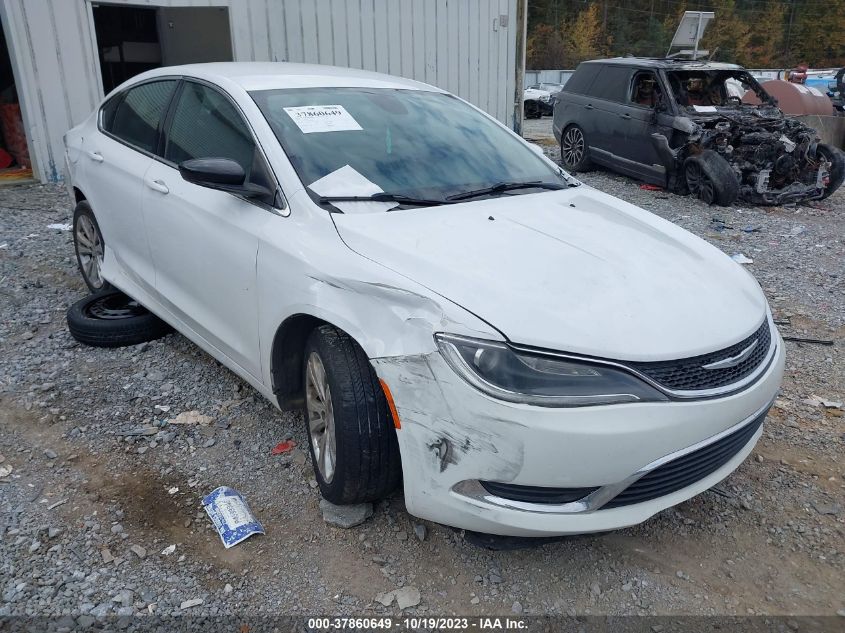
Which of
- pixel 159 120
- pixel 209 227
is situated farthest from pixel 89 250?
pixel 209 227

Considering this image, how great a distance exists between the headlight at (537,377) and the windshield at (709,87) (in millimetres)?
8315

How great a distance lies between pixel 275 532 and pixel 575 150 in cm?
955

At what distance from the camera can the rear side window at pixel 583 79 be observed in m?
10.9

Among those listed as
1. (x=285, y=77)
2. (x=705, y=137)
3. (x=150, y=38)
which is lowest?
(x=705, y=137)

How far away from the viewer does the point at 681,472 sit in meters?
2.36

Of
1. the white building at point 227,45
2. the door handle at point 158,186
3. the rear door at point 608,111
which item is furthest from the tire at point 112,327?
the rear door at point 608,111

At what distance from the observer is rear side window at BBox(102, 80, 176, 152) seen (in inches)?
157

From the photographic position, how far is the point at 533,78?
35.8 meters

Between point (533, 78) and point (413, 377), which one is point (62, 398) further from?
point (533, 78)

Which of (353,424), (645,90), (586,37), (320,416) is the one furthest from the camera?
(586,37)

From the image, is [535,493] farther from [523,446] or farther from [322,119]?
[322,119]

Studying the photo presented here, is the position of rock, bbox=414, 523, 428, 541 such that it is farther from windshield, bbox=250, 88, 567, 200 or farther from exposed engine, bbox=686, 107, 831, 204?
exposed engine, bbox=686, 107, 831, 204

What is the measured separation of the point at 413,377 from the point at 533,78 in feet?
119

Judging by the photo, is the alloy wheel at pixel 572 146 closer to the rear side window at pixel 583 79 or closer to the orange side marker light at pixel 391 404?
the rear side window at pixel 583 79
